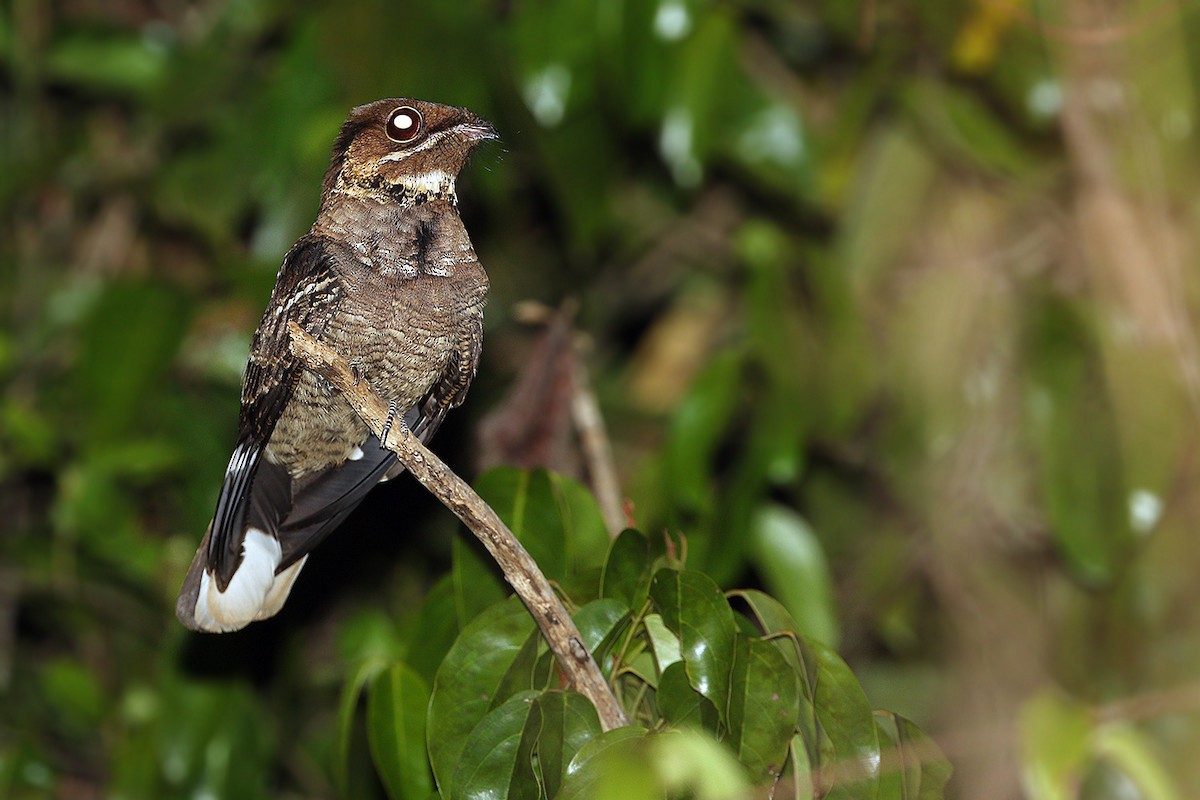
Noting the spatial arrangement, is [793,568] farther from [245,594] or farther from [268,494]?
[245,594]

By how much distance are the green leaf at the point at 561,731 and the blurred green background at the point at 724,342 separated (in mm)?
947

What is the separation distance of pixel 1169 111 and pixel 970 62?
1.81 feet

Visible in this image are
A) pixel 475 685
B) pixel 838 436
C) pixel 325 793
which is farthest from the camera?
A: pixel 325 793

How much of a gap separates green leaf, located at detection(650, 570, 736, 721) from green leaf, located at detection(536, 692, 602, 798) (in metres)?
0.14

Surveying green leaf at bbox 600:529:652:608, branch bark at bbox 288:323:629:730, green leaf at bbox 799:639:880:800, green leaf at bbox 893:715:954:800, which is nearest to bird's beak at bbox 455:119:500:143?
branch bark at bbox 288:323:629:730

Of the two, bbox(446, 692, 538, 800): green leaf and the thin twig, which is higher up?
bbox(446, 692, 538, 800): green leaf

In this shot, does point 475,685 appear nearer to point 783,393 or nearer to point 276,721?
point 783,393

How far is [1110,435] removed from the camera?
3.06m

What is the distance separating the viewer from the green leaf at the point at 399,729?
1.71 meters

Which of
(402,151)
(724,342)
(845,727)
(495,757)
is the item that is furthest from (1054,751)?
(724,342)

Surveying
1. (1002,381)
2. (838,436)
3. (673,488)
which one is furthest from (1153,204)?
(673,488)

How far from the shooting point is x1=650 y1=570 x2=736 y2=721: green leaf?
4.73 ft

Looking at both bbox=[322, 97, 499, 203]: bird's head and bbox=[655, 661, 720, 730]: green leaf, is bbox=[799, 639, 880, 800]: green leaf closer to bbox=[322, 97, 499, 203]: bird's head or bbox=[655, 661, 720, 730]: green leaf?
bbox=[655, 661, 720, 730]: green leaf

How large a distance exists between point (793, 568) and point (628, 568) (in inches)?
55.6
